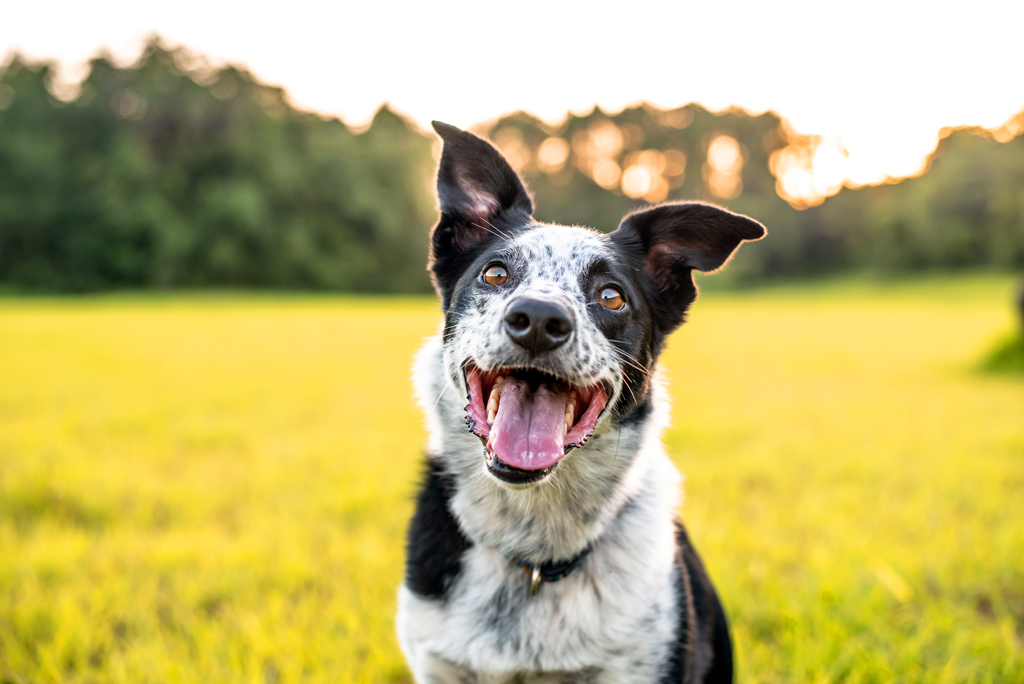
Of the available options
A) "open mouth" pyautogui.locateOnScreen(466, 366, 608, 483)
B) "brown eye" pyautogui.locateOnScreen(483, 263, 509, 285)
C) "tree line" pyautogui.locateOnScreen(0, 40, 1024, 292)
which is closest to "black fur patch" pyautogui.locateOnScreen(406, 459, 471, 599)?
"open mouth" pyautogui.locateOnScreen(466, 366, 608, 483)

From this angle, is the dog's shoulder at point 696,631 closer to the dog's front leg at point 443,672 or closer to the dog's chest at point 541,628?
the dog's chest at point 541,628

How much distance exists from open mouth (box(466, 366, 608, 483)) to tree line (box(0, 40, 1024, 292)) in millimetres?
33621

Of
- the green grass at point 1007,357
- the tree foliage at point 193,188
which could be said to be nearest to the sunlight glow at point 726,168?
the tree foliage at point 193,188

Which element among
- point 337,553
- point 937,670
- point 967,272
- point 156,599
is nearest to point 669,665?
→ point 937,670

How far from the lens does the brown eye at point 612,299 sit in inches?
102

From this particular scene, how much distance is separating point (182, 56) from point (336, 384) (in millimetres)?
48657

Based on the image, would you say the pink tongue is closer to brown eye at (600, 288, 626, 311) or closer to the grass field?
brown eye at (600, 288, 626, 311)

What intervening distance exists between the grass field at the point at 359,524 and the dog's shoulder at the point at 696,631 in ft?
1.66

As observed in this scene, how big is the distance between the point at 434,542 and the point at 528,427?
0.71 metres

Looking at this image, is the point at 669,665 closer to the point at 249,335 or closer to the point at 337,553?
the point at 337,553

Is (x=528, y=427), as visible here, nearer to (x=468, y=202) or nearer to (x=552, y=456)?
(x=552, y=456)

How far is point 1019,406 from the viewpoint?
853 cm

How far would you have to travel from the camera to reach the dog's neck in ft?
8.26

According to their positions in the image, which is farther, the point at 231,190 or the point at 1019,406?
the point at 231,190
